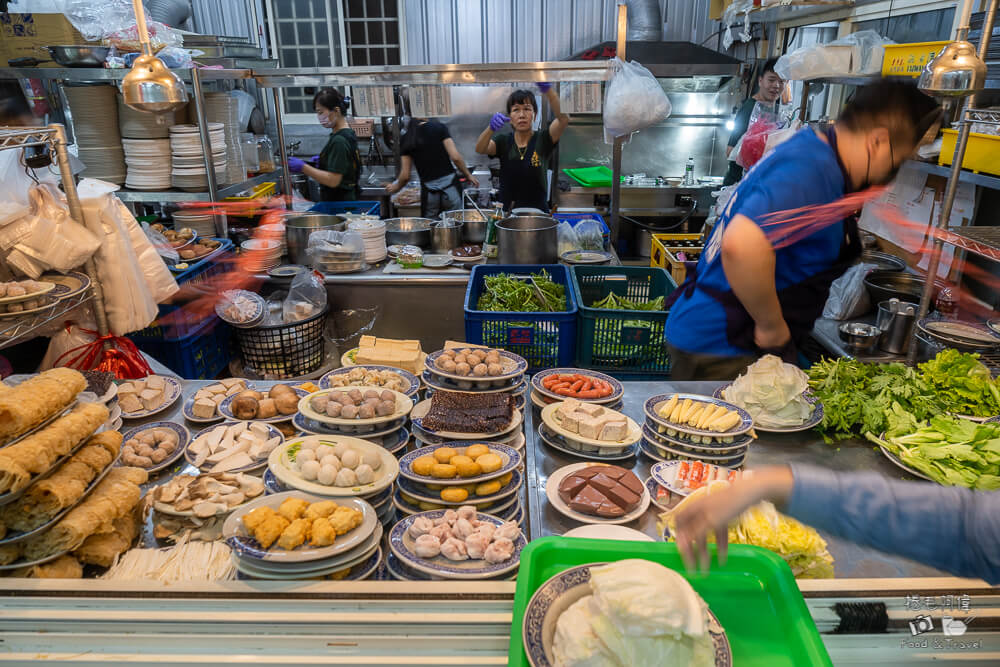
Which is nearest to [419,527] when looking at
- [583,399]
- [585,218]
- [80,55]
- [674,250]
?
[583,399]

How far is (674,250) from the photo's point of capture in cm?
509

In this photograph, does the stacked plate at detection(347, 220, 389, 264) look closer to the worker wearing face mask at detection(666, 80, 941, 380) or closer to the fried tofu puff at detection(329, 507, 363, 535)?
the worker wearing face mask at detection(666, 80, 941, 380)

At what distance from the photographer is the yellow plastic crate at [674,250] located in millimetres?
4730

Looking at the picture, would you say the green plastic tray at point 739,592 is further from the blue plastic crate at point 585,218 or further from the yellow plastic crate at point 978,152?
the blue plastic crate at point 585,218

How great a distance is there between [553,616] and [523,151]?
16.0 feet

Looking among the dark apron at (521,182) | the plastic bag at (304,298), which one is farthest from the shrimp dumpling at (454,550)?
the dark apron at (521,182)

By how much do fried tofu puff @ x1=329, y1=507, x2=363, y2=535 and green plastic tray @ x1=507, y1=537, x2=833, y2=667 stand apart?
51 cm

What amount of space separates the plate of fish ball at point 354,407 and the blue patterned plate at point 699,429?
2.75 ft

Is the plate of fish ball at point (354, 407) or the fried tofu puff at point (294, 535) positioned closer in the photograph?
the fried tofu puff at point (294, 535)

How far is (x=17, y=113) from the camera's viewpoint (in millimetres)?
4375

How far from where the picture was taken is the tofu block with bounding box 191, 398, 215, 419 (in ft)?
7.37

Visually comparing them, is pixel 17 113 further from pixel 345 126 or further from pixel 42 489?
pixel 42 489

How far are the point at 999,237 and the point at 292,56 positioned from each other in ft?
32.5

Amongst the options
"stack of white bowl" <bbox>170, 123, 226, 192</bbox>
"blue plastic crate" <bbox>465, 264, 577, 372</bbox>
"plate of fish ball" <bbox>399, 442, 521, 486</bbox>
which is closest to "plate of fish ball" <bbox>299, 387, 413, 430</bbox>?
"plate of fish ball" <bbox>399, 442, 521, 486</bbox>
